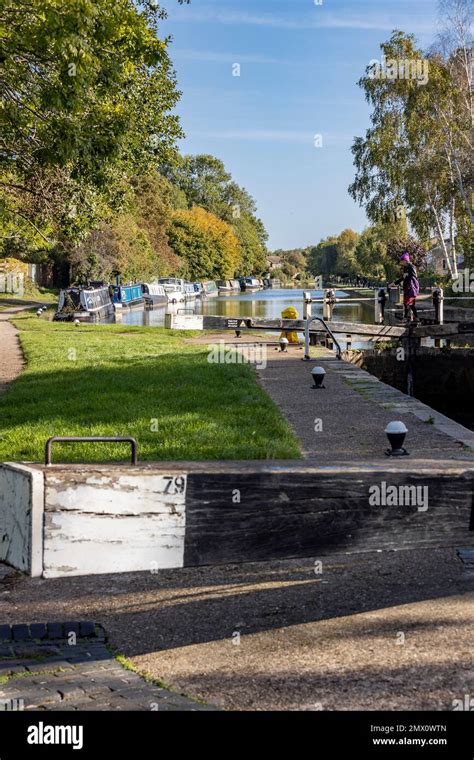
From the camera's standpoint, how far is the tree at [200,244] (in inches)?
3836

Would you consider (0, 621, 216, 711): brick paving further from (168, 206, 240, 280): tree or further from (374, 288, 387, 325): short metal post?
(168, 206, 240, 280): tree

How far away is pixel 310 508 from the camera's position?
5488 millimetres

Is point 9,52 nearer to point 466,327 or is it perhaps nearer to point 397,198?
point 466,327

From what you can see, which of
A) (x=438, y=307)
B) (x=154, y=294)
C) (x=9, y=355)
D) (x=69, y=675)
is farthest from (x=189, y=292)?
(x=69, y=675)

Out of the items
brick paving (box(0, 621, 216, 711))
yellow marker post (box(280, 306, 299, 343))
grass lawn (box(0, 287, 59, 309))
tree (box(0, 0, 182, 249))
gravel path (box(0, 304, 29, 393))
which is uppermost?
tree (box(0, 0, 182, 249))

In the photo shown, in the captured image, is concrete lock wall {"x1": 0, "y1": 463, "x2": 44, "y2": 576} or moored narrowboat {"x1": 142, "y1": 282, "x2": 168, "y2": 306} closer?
concrete lock wall {"x1": 0, "y1": 463, "x2": 44, "y2": 576}

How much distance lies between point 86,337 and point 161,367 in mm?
10091

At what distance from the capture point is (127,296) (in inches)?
2095

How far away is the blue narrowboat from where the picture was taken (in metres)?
51.2

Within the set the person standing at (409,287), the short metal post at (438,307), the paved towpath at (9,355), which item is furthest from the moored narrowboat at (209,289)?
the person standing at (409,287)

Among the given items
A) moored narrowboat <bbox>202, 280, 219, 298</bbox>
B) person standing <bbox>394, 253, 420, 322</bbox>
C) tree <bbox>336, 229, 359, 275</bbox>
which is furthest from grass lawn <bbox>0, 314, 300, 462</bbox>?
tree <bbox>336, 229, 359, 275</bbox>

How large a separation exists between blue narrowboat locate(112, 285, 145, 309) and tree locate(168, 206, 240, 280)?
1412 inches
